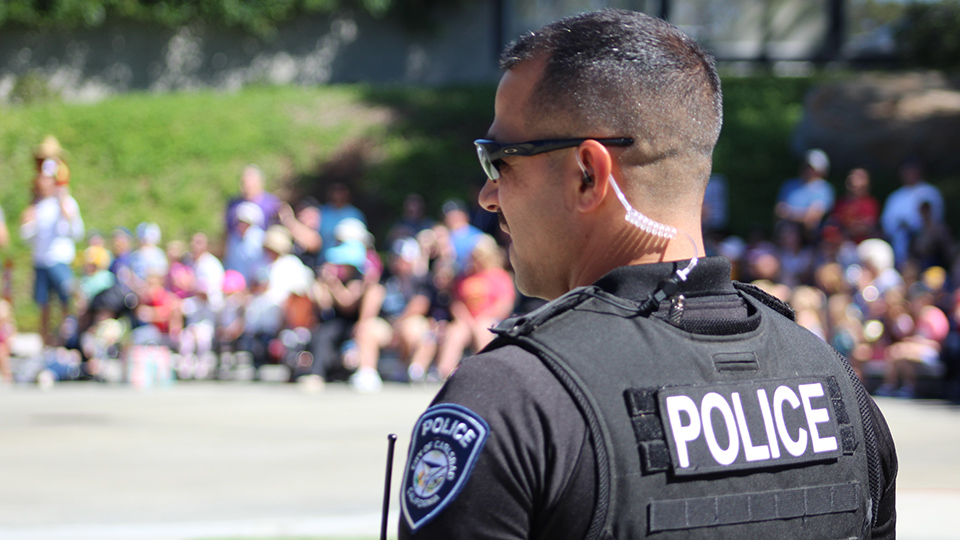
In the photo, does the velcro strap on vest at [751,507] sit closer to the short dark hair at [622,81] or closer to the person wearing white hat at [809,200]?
the short dark hair at [622,81]

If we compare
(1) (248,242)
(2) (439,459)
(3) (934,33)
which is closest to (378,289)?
(1) (248,242)

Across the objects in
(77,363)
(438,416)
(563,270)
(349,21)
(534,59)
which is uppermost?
(349,21)

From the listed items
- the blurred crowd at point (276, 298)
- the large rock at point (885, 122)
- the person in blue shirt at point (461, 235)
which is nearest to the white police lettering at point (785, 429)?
the blurred crowd at point (276, 298)

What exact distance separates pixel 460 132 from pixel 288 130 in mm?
3577

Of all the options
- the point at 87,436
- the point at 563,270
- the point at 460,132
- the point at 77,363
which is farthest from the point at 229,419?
the point at 460,132

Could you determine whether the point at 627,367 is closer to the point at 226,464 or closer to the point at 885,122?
the point at 226,464

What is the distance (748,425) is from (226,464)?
5.41 m

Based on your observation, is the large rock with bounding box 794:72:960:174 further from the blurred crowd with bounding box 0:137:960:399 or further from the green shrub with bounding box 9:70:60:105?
the green shrub with bounding box 9:70:60:105

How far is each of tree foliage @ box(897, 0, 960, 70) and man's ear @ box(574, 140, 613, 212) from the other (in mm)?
22060

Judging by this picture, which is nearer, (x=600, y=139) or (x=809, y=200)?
(x=600, y=139)

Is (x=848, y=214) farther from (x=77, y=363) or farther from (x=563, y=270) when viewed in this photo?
(x=563, y=270)

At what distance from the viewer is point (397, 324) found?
37.1 feet

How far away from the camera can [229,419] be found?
27.4 feet

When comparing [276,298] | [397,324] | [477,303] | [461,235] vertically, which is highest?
[461,235]
